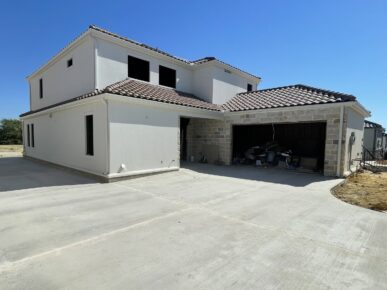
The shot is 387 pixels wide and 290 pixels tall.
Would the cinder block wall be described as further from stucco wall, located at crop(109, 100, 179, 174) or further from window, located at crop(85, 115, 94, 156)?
window, located at crop(85, 115, 94, 156)

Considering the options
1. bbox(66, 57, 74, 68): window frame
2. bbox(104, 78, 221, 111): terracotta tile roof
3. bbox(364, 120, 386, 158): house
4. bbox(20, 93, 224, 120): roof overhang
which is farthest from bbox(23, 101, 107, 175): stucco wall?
bbox(364, 120, 386, 158): house

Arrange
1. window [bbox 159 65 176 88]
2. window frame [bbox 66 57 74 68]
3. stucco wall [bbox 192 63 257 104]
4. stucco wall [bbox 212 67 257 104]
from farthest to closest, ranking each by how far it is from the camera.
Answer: stucco wall [bbox 212 67 257 104]
stucco wall [bbox 192 63 257 104]
window [bbox 159 65 176 88]
window frame [bbox 66 57 74 68]

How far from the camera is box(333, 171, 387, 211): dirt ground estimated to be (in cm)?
600

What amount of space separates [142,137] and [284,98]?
7.62 meters

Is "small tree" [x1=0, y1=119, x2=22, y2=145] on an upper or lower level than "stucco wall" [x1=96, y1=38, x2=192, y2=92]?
lower

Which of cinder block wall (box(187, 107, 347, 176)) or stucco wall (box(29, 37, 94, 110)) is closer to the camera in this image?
cinder block wall (box(187, 107, 347, 176))

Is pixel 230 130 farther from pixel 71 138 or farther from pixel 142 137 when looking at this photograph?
pixel 71 138

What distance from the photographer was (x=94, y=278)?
268cm

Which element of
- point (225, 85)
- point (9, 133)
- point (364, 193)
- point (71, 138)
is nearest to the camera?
point (364, 193)

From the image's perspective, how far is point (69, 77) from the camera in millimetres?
12031

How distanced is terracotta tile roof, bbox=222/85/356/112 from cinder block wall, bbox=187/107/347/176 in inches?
14.0

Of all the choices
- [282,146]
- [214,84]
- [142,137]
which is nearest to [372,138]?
[282,146]

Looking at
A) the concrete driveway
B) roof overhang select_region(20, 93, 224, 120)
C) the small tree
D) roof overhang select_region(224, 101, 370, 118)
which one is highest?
roof overhang select_region(224, 101, 370, 118)

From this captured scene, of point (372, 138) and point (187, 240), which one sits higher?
point (372, 138)
